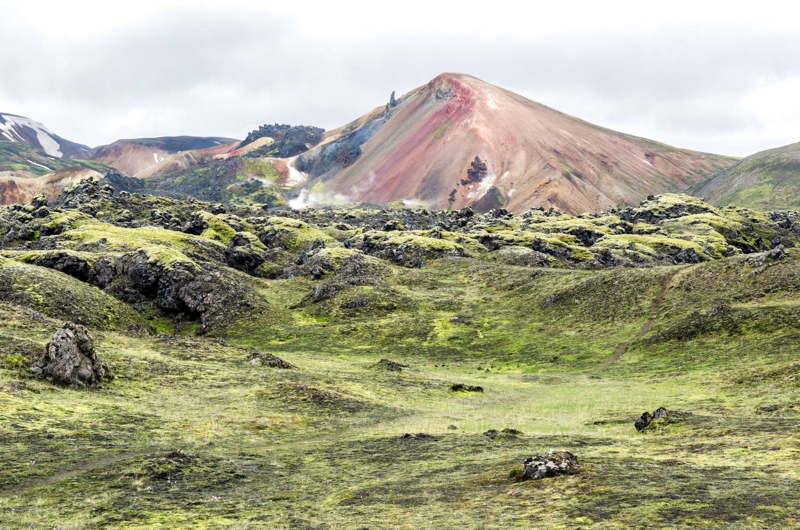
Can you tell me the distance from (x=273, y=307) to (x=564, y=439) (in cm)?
7199

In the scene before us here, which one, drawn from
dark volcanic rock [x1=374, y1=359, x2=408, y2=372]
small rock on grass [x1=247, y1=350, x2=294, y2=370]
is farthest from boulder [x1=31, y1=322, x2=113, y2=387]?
dark volcanic rock [x1=374, y1=359, x2=408, y2=372]

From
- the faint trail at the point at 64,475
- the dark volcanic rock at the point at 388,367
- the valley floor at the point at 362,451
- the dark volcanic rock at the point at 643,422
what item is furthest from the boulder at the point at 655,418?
the dark volcanic rock at the point at 388,367

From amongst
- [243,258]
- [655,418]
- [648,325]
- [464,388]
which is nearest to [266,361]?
[464,388]

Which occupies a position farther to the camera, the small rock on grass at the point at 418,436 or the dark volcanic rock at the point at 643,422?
the dark volcanic rock at the point at 643,422

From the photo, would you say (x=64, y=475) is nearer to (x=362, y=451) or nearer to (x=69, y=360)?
A: (x=362, y=451)

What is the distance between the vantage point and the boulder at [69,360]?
36156mm

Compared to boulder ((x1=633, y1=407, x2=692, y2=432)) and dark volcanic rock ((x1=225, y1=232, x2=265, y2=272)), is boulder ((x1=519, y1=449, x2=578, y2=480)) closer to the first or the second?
boulder ((x1=633, y1=407, x2=692, y2=432))

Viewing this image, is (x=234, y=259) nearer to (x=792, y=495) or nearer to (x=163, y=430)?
(x=163, y=430)

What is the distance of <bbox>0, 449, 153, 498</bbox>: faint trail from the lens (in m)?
19.8

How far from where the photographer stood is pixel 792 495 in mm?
15352

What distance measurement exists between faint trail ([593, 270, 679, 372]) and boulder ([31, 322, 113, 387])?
48892 millimetres

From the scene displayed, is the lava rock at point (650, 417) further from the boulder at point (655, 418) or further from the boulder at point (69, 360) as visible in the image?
the boulder at point (69, 360)

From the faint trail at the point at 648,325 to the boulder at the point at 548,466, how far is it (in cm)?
4463

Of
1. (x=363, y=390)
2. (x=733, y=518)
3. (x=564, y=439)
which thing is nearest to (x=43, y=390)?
(x=363, y=390)
